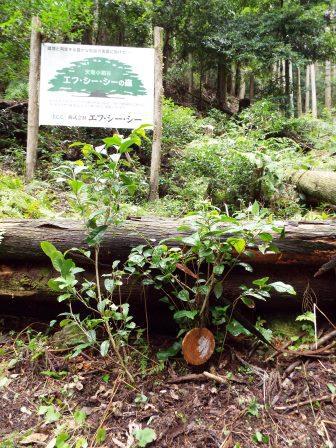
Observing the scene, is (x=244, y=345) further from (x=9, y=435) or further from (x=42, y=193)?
(x=42, y=193)

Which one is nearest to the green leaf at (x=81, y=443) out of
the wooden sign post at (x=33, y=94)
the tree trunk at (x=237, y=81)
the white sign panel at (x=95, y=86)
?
the white sign panel at (x=95, y=86)

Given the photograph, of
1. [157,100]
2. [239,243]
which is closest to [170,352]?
[239,243]

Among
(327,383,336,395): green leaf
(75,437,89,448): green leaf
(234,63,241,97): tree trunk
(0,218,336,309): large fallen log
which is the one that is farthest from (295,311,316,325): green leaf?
(234,63,241,97): tree trunk

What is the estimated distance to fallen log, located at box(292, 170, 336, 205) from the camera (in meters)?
5.46

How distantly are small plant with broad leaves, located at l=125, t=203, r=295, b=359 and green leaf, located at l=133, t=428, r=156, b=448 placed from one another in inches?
23.6

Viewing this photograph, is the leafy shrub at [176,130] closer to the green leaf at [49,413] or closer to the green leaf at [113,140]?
the green leaf at [113,140]

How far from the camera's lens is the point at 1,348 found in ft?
9.30

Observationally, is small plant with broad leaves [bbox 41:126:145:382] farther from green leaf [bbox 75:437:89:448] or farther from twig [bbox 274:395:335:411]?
twig [bbox 274:395:335:411]

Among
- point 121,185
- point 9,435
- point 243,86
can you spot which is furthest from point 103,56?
point 243,86

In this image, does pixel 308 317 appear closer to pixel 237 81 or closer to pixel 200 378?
pixel 200 378

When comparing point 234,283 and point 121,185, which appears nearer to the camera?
point 121,185

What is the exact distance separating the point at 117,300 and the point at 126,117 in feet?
13.6

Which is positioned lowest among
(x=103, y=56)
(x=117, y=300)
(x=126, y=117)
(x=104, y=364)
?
(x=104, y=364)

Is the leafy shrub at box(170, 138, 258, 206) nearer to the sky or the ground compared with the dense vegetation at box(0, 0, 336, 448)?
nearer to the sky
